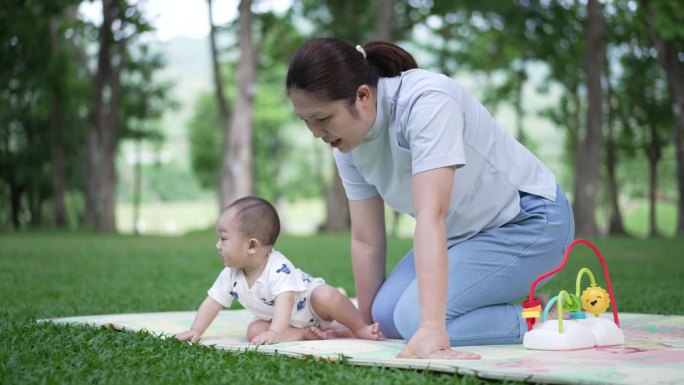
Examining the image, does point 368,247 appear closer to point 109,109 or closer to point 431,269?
point 431,269

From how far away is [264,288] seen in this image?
134 inches

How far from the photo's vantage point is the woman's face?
2.82 metres

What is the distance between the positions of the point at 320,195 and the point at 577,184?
27.8m

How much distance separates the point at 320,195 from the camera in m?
42.2

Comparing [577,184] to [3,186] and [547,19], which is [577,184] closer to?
[547,19]

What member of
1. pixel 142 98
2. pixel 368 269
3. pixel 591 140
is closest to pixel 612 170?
pixel 591 140

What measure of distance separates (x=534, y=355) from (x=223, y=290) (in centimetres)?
135

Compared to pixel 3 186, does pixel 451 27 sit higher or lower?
higher

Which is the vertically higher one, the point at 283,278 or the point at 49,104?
the point at 49,104

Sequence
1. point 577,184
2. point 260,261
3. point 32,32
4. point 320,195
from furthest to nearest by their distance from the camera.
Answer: point 320,195 → point 32,32 → point 577,184 → point 260,261

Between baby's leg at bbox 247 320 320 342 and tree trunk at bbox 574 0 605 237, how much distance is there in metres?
12.0

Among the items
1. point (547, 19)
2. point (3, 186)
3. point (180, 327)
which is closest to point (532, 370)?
point (180, 327)

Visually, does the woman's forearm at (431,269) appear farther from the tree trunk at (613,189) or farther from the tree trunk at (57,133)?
the tree trunk at (613,189)

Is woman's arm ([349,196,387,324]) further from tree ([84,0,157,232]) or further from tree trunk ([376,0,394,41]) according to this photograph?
tree ([84,0,157,232])
